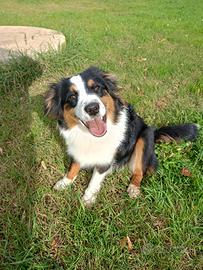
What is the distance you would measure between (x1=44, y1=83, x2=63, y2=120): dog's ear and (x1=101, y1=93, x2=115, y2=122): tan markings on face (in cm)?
39

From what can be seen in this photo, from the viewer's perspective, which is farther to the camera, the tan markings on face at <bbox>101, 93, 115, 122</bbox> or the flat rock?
the flat rock

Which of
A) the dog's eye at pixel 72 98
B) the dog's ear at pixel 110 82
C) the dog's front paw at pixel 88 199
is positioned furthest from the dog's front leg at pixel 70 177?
the dog's ear at pixel 110 82

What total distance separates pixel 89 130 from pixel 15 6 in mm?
11340

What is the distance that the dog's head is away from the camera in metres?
2.53

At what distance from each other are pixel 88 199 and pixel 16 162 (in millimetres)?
935

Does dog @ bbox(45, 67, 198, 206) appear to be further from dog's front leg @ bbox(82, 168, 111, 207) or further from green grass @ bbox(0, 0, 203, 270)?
green grass @ bbox(0, 0, 203, 270)

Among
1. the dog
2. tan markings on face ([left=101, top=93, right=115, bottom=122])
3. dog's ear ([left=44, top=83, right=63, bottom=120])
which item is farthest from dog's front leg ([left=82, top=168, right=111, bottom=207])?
dog's ear ([left=44, top=83, right=63, bottom=120])

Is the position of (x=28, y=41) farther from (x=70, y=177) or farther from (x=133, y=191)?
(x=133, y=191)

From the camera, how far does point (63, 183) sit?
2.96 metres

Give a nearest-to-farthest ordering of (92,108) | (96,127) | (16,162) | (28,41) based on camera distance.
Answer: (92,108)
(96,127)
(16,162)
(28,41)

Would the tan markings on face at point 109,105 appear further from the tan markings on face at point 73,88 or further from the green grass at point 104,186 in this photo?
the green grass at point 104,186

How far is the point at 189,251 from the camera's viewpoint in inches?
91.4

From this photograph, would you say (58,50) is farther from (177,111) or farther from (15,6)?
(15,6)

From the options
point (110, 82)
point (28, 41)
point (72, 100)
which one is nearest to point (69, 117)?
point (72, 100)
